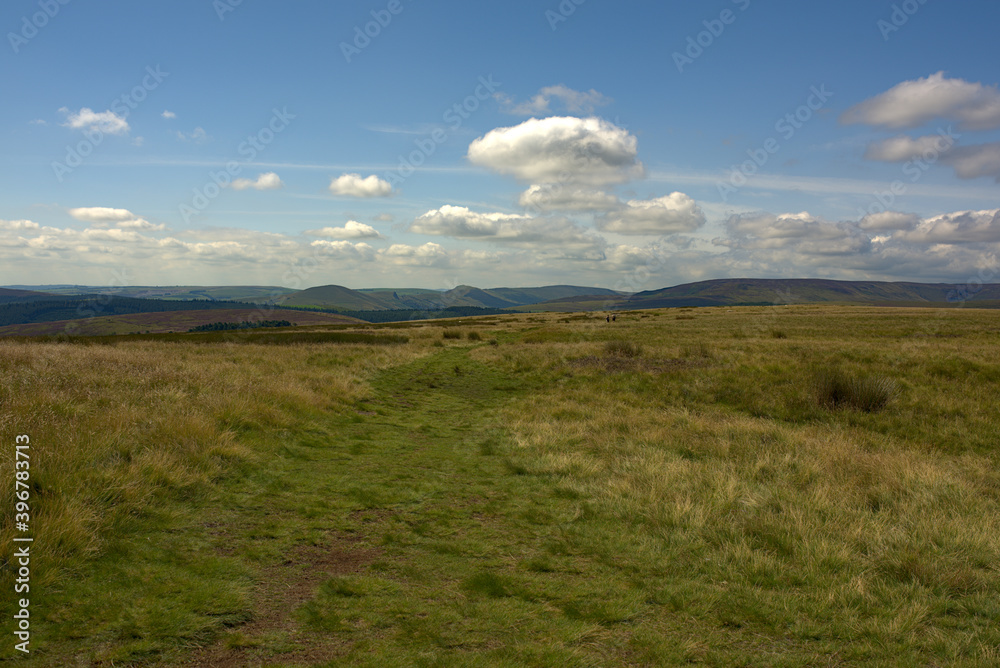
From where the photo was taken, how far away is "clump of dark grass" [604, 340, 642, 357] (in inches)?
1072

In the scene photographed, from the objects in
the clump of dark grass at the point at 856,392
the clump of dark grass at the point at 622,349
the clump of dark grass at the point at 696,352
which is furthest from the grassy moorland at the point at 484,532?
the clump of dark grass at the point at 622,349

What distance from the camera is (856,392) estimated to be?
47.5 ft

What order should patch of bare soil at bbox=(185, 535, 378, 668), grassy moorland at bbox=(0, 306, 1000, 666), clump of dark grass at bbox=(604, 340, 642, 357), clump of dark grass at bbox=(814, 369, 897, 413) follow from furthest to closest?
clump of dark grass at bbox=(604, 340, 642, 357) → clump of dark grass at bbox=(814, 369, 897, 413) → grassy moorland at bbox=(0, 306, 1000, 666) → patch of bare soil at bbox=(185, 535, 378, 668)

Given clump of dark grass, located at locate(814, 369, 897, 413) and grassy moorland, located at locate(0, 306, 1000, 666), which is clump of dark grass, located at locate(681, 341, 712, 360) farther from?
grassy moorland, located at locate(0, 306, 1000, 666)

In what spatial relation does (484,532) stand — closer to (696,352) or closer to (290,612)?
(290,612)

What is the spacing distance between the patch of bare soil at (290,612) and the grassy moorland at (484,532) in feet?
0.09

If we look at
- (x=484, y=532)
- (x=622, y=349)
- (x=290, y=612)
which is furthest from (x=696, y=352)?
(x=290, y=612)

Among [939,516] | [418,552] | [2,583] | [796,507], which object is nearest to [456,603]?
[418,552]

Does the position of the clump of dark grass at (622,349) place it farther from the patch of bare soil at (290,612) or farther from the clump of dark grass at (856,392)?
the patch of bare soil at (290,612)

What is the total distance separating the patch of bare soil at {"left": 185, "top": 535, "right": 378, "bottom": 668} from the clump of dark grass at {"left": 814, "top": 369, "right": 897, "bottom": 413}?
49.4ft

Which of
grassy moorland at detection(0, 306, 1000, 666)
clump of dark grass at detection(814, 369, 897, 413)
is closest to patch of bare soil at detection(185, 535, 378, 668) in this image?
grassy moorland at detection(0, 306, 1000, 666)

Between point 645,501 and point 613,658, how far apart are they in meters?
3.77

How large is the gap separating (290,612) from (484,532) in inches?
110

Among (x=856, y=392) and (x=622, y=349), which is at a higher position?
(x=622, y=349)
